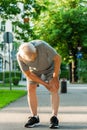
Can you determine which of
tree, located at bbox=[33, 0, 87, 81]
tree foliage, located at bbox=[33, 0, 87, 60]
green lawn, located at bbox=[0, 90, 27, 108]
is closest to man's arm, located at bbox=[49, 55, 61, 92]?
A: green lawn, located at bbox=[0, 90, 27, 108]

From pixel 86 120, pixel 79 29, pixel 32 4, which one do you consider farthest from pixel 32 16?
pixel 79 29

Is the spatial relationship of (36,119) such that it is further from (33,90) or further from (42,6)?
(42,6)

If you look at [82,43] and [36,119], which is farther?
[82,43]

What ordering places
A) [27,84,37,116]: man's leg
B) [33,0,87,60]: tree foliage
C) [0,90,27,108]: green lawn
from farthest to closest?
[33,0,87,60]: tree foliage → [0,90,27,108]: green lawn → [27,84,37,116]: man's leg

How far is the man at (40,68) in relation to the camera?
10156 millimetres

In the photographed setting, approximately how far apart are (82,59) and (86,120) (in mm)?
49388

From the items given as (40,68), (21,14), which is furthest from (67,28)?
(40,68)

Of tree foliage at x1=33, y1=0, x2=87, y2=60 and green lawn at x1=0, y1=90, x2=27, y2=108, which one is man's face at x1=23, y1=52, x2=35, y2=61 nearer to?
green lawn at x1=0, y1=90, x2=27, y2=108

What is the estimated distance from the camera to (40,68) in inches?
410

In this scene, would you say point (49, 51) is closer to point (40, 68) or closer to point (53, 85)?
point (40, 68)

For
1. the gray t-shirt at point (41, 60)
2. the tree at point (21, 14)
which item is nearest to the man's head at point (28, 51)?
the gray t-shirt at point (41, 60)

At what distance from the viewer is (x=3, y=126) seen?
418 inches

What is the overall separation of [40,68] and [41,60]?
21cm

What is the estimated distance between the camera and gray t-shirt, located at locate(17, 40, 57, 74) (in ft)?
33.4
